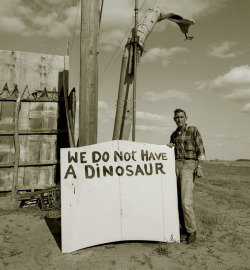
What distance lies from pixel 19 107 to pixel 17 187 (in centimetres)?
191

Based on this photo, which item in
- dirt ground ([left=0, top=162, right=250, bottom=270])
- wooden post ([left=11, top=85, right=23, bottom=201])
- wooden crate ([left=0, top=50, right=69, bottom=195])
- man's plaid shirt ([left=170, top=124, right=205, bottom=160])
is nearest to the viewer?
dirt ground ([left=0, top=162, right=250, bottom=270])

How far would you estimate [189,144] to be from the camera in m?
4.68

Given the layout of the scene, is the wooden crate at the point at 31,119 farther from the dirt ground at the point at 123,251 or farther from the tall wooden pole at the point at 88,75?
the tall wooden pole at the point at 88,75

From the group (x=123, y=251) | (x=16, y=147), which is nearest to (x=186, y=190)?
(x=123, y=251)

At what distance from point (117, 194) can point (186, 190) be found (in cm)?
118

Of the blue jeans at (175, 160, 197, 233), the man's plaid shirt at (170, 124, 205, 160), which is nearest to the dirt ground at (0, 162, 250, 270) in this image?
the blue jeans at (175, 160, 197, 233)

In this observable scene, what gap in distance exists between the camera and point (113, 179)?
433 cm

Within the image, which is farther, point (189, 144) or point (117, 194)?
point (189, 144)

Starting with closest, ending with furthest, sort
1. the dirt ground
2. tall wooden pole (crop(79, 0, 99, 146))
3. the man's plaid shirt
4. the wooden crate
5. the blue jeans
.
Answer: the dirt ground → the blue jeans → the man's plaid shirt → tall wooden pole (crop(79, 0, 99, 146)) → the wooden crate

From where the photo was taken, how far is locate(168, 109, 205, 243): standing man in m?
4.50

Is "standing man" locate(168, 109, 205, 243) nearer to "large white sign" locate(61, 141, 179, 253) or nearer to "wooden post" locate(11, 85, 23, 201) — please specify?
"large white sign" locate(61, 141, 179, 253)

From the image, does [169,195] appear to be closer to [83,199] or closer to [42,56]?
[83,199]

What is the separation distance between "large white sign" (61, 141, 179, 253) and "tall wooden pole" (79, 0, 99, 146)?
816mm

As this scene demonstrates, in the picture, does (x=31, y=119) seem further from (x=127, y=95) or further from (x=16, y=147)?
(x=127, y=95)
